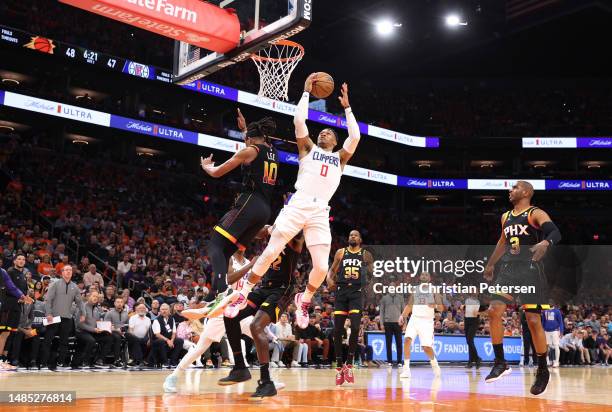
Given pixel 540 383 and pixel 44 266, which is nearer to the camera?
pixel 540 383

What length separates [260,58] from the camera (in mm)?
14133

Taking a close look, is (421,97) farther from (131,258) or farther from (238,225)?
(238,225)

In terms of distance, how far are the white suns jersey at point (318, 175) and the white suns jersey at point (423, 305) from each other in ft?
21.4

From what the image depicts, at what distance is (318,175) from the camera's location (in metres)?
7.00

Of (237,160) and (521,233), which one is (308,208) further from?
(521,233)

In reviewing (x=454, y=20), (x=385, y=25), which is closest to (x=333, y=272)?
(x=454, y=20)

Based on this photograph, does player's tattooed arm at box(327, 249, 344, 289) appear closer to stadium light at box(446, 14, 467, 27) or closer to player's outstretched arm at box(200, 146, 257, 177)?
player's outstretched arm at box(200, 146, 257, 177)

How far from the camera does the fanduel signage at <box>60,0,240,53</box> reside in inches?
355

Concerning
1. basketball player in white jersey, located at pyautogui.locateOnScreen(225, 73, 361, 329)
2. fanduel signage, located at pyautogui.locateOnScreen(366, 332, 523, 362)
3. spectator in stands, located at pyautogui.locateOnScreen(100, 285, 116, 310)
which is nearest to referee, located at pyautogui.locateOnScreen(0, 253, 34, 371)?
spectator in stands, located at pyautogui.locateOnScreen(100, 285, 116, 310)

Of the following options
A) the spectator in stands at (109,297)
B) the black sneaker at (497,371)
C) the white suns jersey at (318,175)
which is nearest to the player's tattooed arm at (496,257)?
the black sneaker at (497,371)

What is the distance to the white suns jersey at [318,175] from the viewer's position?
6.98 m

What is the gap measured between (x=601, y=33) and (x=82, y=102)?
29504mm

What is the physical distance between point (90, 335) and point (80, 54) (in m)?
17.1

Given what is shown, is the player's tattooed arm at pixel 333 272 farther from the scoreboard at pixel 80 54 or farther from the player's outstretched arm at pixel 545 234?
the scoreboard at pixel 80 54
